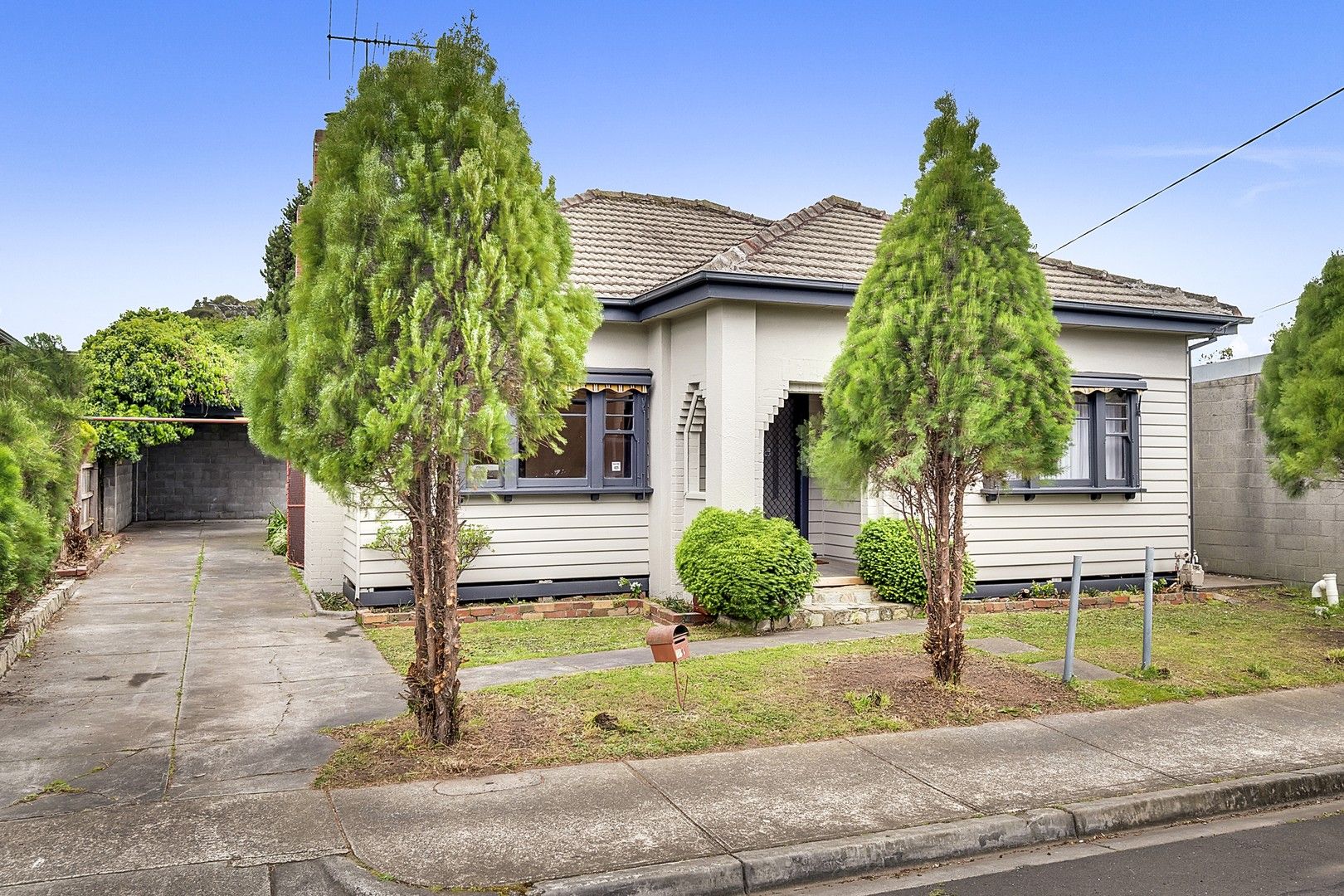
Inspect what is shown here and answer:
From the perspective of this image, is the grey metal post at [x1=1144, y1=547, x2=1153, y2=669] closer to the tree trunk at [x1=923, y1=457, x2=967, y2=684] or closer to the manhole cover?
the tree trunk at [x1=923, y1=457, x2=967, y2=684]

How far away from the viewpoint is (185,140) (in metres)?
18.3

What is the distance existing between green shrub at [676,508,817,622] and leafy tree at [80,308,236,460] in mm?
16484

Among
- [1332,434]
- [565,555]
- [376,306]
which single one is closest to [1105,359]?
[1332,434]

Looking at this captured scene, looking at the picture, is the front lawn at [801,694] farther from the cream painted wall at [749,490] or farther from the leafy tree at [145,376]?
the leafy tree at [145,376]

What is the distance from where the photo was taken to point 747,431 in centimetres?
1118

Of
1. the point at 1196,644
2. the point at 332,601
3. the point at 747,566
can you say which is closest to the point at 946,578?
the point at 747,566

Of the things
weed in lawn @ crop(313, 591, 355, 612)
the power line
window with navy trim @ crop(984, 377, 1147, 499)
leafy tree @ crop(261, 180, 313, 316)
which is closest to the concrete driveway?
weed in lawn @ crop(313, 591, 355, 612)

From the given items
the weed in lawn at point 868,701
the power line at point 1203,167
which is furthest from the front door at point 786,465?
the weed in lawn at point 868,701

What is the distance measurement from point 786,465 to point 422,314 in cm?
878

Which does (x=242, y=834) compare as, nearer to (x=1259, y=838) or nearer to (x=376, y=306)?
(x=376, y=306)

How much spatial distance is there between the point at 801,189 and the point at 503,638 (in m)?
11.8

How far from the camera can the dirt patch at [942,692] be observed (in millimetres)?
7082

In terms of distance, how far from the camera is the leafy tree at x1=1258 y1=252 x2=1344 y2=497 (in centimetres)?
968

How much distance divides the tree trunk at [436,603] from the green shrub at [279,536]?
13424 millimetres
